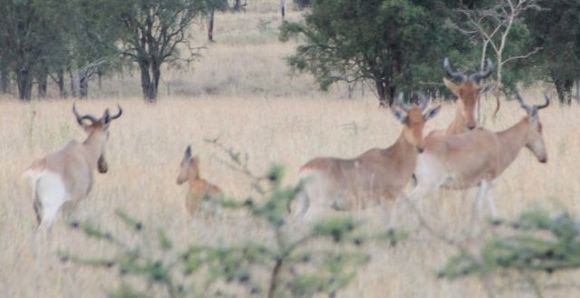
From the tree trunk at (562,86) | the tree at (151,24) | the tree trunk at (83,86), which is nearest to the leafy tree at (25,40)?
the tree trunk at (83,86)

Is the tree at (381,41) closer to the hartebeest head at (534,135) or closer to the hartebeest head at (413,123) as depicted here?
the hartebeest head at (534,135)

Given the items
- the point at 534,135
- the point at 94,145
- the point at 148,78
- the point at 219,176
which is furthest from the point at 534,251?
the point at 148,78

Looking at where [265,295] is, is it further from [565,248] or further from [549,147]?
[549,147]

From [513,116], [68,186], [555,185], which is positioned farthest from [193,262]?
[513,116]

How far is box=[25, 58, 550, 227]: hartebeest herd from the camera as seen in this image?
320 inches

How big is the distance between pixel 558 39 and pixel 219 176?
60.9ft

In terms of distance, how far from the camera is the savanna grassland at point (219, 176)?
6.50m

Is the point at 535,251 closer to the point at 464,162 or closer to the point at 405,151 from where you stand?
the point at 405,151

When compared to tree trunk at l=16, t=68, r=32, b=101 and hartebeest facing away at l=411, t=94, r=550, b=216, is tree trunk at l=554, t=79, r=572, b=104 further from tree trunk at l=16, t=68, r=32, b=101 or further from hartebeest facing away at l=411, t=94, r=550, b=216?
hartebeest facing away at l=411, t=94, r=550, b=216

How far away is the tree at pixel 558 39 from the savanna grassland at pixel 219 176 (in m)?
8.03

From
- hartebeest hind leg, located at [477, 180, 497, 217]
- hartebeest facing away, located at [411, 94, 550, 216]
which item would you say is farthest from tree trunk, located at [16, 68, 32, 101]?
hartebeest hind leg, located at [477, 180, 497, 217]

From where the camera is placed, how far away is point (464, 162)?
912 cm

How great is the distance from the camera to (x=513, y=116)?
1662 cm

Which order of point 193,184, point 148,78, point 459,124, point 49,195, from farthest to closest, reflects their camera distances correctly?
point 148,78, point 459,124, point 193,184, point 49,195
